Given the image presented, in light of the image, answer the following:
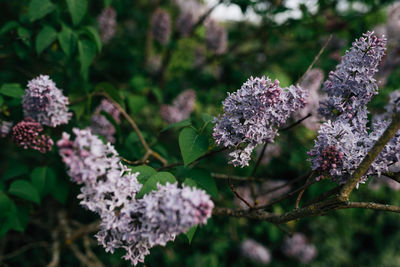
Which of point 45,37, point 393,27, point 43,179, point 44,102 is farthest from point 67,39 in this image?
point 393,27

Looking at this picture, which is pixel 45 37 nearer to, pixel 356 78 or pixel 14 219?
pixel 14 219

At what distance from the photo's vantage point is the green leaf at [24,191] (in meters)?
1.94

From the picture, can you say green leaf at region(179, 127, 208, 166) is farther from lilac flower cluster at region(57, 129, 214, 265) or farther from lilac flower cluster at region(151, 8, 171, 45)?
lilac flower cluster at region(151, 8, 171, 45)

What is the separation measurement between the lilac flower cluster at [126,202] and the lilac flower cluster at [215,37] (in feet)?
9.99

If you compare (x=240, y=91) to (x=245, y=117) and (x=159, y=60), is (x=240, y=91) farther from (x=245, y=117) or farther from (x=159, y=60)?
(x=159, y=60)

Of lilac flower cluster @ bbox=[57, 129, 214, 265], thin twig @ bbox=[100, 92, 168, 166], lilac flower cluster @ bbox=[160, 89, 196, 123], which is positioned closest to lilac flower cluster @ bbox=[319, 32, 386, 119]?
lilac flower cluster @ bbox=[57, 129, 214, 265]

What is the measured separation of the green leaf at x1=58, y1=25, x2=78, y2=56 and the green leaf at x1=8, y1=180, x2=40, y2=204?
87 centimetres

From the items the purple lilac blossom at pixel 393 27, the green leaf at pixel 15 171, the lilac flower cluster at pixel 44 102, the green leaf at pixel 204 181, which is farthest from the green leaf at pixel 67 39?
the purple lilac blossom at pixel 393 27

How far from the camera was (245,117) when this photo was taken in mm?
1405

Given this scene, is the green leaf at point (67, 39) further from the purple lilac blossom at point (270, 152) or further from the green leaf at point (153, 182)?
the purple lilac blossom at point (270, 152)

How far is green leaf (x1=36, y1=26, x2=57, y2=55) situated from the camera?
2010 mm

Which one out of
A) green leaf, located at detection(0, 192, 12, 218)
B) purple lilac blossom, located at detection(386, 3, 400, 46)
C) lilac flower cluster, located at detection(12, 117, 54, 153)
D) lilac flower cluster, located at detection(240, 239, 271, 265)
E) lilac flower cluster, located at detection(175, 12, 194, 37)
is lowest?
green leaf, located at detection(0, 192, 12, 218)

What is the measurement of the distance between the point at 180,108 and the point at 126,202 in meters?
2.28

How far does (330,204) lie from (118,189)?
0.88m
